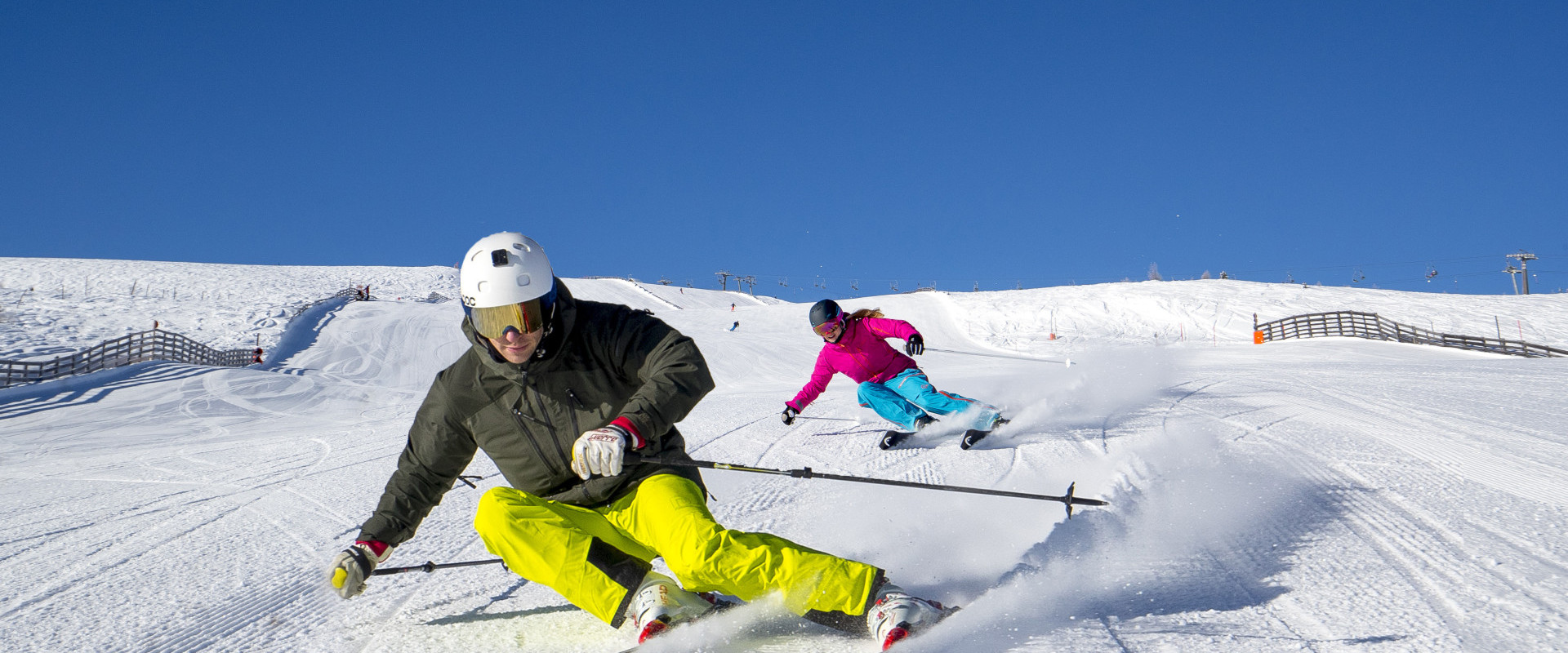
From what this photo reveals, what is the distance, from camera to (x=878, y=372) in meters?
8.07

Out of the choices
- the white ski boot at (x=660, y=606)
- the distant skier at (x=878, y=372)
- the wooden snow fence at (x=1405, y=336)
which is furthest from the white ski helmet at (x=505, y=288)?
the wooden snow fence at (x=1405, y=336)

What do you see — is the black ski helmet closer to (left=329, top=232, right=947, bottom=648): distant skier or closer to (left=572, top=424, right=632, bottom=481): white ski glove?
(left=329, top=232, right=947, bottom=648): distant skier

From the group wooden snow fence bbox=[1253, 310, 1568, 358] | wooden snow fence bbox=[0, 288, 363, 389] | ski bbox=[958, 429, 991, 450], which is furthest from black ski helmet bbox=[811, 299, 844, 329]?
wooden snow fence bbox=[1253, 310, 1568, 358]

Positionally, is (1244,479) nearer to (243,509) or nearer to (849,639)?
(849,639)

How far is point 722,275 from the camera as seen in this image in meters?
98.1

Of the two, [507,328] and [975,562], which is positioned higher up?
[507,328]

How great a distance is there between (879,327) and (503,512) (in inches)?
213

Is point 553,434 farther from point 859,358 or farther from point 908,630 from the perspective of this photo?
point 859,358

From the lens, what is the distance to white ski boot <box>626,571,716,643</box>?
102 inches

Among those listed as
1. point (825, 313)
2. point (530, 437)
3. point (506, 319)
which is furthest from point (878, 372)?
point (506, 319)

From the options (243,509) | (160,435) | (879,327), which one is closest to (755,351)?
(160,435)

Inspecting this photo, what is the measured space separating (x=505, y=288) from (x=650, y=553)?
1044 millimetres

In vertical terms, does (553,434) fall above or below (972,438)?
above

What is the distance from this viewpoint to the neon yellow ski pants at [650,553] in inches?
99.6
